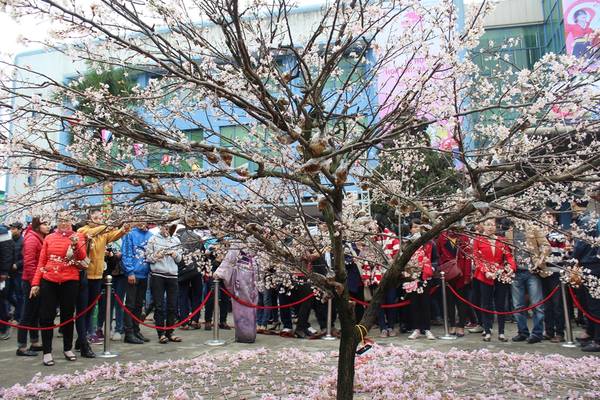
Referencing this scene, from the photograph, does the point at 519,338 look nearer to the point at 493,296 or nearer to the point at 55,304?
the point at 493,296

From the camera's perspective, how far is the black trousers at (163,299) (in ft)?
26.2

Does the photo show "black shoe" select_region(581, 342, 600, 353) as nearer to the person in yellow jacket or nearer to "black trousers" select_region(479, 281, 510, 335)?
Result: "black trousers" select_region(479, 281, 510, 335)

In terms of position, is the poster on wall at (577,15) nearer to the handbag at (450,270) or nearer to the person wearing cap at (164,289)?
the handbag at (450,270)

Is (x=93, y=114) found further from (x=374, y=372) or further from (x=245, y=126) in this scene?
(x=374, y=372)

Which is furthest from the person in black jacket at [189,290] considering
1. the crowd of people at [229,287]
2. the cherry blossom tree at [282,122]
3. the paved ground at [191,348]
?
the cherry blossom tree at [282,122]

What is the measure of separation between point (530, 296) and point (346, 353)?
16.8 ft

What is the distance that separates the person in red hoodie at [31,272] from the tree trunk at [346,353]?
4.70 m

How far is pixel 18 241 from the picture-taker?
30.4 feet

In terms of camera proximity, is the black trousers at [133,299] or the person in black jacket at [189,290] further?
the person in black jacket at [189,290]

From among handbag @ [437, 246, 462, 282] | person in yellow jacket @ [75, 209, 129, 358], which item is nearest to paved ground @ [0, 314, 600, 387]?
person in yellow jacket @ [75, 209, 129, 358]

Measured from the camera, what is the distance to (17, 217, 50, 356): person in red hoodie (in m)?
6.72

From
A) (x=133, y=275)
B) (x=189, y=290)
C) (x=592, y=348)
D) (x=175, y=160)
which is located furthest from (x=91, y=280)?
(x=592, y=348)

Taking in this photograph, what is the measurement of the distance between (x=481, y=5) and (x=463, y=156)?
1.21 m

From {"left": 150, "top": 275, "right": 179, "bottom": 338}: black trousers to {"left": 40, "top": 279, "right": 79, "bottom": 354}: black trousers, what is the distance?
1449 millimetres
